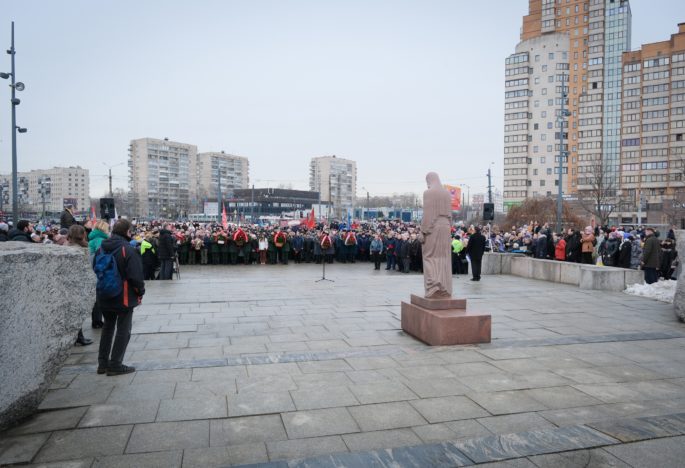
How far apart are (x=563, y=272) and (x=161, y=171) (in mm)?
118076

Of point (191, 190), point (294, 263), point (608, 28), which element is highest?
point (608, 28)

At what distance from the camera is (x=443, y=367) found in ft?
21.7

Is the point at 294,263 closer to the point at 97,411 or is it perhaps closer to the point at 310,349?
the point at 310,349

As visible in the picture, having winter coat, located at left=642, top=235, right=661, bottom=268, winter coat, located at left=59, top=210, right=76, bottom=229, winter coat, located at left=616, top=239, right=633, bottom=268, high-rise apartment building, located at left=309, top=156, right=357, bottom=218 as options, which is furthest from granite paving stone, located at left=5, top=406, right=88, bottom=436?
high-rise apartment building, located at left=309, top=156, right=357, bottom=218

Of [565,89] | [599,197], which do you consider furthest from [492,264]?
[565,89]

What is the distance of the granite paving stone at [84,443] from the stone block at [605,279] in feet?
43.6

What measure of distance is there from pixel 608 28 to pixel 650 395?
3575 inches

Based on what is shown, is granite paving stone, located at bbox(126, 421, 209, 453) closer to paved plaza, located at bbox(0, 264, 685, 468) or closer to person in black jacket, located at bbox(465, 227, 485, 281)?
paved plaza, located at bbox(0, 264, 685, 468)

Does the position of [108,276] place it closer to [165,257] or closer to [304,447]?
[304,447]

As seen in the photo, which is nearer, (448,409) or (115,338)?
(448,409)

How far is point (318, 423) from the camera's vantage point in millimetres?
4793

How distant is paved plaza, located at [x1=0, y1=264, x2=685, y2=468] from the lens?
4.20 meters

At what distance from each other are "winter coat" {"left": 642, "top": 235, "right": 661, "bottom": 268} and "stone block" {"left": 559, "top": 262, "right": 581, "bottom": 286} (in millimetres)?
2026

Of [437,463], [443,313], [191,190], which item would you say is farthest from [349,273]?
[191,190]
